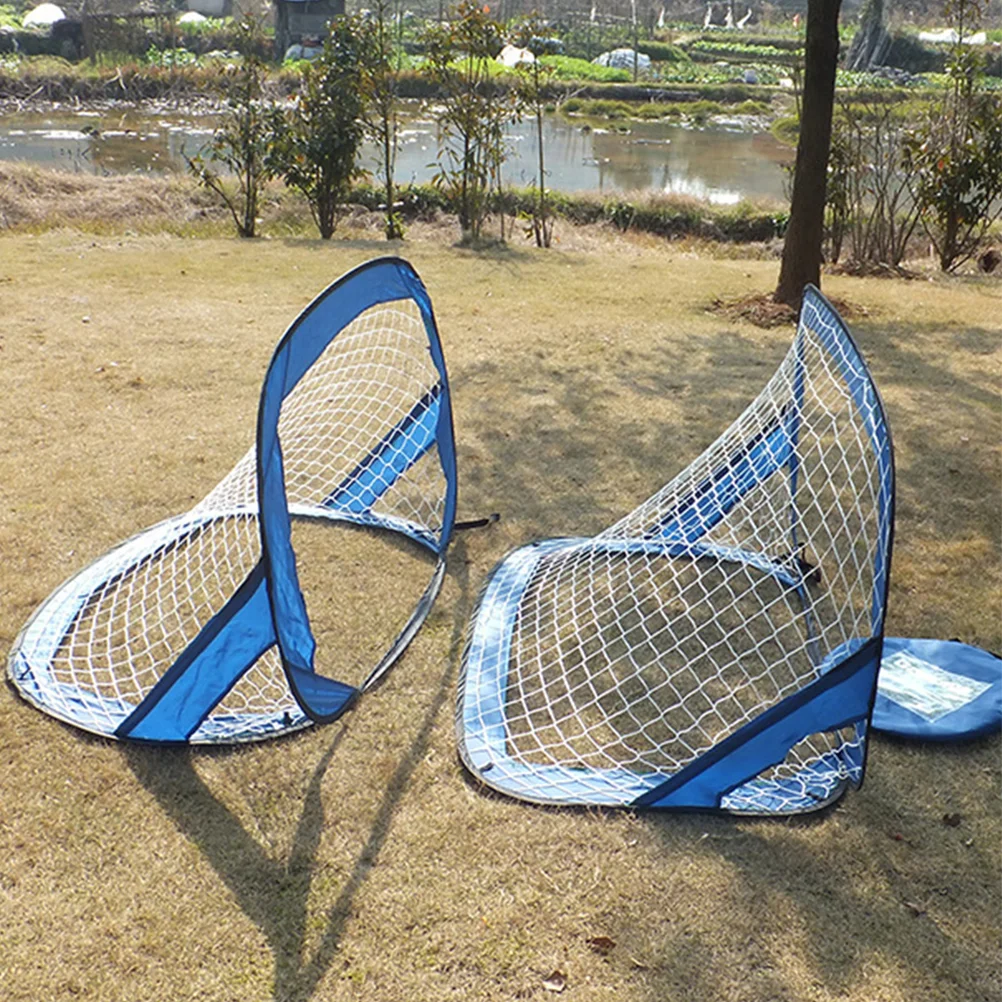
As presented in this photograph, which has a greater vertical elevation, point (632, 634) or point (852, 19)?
point (852, 19)

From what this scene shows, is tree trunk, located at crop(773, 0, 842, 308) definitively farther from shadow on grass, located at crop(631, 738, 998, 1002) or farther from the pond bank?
shadow on grass, located at crop(631, 738, 998, 1002)

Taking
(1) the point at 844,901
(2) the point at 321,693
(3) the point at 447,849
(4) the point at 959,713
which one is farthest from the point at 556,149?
(1) the point at 844,901

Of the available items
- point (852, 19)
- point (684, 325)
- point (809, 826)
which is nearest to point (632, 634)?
point (809, 826)

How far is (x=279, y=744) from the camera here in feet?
9.19

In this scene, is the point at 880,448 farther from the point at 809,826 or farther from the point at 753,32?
the point at 753,32

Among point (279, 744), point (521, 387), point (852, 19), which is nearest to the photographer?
point (279, 744)

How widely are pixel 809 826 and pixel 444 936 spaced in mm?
976

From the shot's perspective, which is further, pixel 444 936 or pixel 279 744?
pixel 279 744

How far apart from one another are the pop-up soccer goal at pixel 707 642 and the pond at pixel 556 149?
1182 cm

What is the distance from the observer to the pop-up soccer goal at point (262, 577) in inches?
102

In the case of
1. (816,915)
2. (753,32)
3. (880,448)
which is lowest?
(816,915)

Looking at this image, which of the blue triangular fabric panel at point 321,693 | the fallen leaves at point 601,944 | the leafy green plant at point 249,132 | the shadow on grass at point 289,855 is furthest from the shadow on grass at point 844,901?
the leafy green plant at point 249,132

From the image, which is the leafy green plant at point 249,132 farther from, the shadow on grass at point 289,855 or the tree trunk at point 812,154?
the shadow on grass at point 289,855

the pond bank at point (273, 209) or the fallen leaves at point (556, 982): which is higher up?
the pond bank at point (273, 209)
